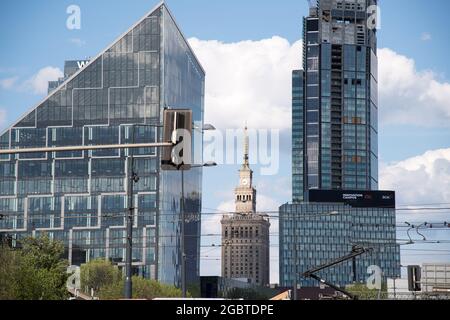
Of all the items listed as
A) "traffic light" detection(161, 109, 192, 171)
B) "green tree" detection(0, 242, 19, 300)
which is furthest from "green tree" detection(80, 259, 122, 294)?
"traffic light" detection(161, 109, 192, 171)

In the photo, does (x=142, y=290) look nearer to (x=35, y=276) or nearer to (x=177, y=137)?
(x=35, y=276)

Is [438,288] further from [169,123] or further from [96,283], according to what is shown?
[96,283]

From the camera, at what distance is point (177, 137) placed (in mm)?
27234

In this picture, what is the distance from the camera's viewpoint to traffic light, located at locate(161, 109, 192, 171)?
88.3ft

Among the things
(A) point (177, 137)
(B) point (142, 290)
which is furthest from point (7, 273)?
(A) point (177, 137)

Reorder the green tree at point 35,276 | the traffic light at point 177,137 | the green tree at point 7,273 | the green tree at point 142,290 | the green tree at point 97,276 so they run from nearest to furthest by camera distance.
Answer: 1. the traffic light at point 177,137
2. the green tree at point 7,273
3. the green tree at point 35,276
4. the green tree at point 142,290
5. the green tree at point 97,276

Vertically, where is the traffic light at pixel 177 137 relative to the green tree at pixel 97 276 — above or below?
above

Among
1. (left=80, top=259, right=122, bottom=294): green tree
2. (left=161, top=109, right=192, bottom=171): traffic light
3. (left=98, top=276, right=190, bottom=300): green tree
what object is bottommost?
(left=98, top=276, right=190, bottom=300): green tree

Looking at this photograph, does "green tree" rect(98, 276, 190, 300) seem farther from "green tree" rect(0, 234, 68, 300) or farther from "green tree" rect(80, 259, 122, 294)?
"green tree" rect(0, 234, 68, 300)

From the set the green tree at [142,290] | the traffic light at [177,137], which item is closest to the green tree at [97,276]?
the green tree at [142,290]

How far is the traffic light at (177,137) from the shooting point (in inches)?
1060

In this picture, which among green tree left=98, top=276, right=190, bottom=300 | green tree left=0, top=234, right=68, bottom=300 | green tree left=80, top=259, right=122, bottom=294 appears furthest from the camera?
green tree left=80, top=259, right=122, bottom=294

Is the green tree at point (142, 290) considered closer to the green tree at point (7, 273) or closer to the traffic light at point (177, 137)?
the green tree at point (7, 273)
